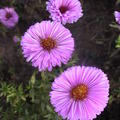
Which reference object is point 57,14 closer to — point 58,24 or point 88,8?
point 58,24

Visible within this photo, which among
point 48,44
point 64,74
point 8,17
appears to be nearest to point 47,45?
point 48,44

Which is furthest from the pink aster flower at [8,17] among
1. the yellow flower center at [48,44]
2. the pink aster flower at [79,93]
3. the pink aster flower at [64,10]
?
the pink aster flower at [79,93]

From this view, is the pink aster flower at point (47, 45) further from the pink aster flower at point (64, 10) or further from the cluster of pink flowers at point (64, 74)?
the pink aster flower at point (64, 10)

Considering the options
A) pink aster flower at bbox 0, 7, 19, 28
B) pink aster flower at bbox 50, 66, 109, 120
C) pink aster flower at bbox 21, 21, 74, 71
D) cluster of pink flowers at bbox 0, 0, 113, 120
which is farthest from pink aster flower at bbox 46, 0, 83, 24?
pink aster flower at bbox 0, 7, 19, 28

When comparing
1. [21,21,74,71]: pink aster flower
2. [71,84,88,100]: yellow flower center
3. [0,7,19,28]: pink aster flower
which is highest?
[0,7,19,28]: pink aster flower

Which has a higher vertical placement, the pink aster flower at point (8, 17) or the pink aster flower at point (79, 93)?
the pink aster flower at point (8, 17)

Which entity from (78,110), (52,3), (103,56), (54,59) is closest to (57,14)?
(52,3)

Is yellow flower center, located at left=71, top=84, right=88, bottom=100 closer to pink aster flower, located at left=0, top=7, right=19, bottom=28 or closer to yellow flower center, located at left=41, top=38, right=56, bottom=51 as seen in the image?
yellow flower center, located at left=41, top=38, right=56, bottom=51

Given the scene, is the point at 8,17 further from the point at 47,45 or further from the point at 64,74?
the point at 64,74
